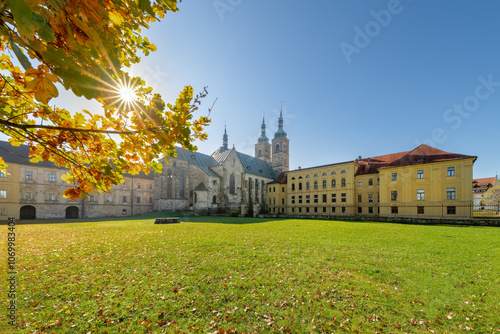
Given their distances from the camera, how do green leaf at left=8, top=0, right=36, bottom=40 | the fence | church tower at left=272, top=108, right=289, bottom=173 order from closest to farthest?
green leaf at left=8, top=0, right=36, bottom=40 < the fence < church tower at left=272, top=108, right=289, bottom=173

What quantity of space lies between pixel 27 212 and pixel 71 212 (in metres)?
5.49

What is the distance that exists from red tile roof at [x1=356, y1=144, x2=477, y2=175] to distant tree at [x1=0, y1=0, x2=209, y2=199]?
35686 mm

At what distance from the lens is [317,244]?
33.5 feet

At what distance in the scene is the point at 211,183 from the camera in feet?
139

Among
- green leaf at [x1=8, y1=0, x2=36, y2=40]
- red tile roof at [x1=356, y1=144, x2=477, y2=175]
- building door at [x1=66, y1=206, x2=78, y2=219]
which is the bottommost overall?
building door at [x1=66, y1=206, x2=78, y2=219]

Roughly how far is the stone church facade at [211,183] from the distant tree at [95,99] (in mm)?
32338

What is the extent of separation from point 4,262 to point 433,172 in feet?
127

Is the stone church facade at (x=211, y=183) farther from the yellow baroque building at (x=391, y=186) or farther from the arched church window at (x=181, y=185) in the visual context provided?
the yellow baroque building at (x=391, y=186)

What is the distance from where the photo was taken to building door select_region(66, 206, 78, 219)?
35.4 m

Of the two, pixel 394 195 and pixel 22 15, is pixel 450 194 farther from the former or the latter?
pixel 22 15

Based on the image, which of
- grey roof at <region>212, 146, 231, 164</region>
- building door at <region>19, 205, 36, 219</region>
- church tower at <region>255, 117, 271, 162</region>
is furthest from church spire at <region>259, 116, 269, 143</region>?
building door at <region>19, 205, 36, 219</region>

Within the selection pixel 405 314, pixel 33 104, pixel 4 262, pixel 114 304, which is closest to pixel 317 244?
pixel 405 314

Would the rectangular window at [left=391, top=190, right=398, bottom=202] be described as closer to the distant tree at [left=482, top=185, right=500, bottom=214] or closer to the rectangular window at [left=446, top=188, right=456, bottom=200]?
the rectangular window at [left=446, top=188, right=456, bottom=200]

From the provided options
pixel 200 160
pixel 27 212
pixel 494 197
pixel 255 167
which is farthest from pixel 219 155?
pixel 494 197
